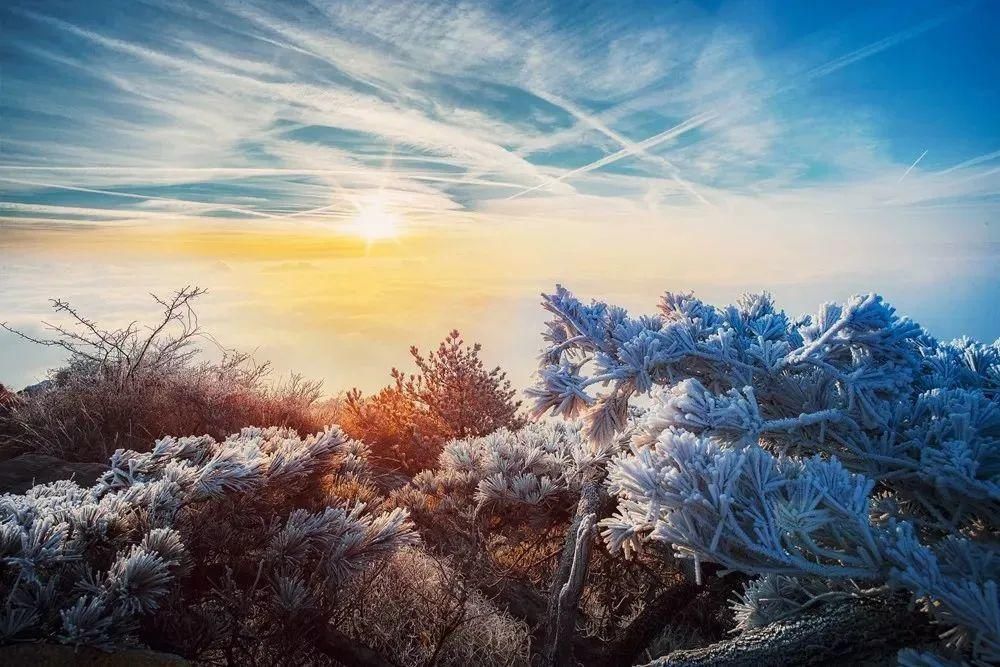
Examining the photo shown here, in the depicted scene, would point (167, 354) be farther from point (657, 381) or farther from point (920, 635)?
point (920, 635)

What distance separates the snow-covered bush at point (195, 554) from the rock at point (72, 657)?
0.04 metres

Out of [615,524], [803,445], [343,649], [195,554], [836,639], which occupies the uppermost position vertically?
[803,445]

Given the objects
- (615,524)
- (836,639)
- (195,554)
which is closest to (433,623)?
(195,554)

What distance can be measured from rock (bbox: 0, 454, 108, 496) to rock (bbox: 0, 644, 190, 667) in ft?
8.03

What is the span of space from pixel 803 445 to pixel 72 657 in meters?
2.93

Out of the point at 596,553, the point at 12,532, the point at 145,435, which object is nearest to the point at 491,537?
the point at 596,553

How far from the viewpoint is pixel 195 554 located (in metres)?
3.10

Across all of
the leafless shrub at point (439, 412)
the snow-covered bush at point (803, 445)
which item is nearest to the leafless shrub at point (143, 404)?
the leafless shrub at point (439, 412)

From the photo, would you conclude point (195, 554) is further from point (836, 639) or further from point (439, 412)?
point (439, 412)

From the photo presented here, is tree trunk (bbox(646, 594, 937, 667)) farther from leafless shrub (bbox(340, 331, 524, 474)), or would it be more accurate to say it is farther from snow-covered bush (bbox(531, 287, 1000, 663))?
leafless shrub (bbox(340, 331, 524, 474))

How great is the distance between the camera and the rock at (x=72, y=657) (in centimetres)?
231

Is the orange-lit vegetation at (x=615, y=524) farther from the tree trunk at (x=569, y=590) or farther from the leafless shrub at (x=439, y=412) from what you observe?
the leafless shrub at (x=439, y=412)

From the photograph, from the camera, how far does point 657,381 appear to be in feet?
9.66

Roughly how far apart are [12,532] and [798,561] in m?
2.93
